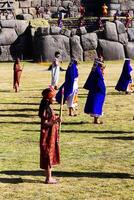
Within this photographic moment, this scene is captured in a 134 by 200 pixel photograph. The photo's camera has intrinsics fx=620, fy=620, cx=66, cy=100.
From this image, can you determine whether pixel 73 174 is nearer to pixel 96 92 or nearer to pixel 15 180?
pixel 15 180

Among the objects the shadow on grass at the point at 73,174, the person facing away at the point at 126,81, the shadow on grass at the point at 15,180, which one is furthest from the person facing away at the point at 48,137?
the person facing away at the point at 126,81

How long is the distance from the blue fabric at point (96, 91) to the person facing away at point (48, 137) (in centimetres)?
580

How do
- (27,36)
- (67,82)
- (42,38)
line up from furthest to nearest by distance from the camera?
1. (27,36)
2. (42,38)
3. (67,82)

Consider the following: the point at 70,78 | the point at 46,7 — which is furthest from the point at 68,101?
the point at 46,7

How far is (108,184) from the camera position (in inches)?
415

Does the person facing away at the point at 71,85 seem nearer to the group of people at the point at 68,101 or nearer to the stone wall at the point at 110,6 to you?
the group of people at the point at 68,101

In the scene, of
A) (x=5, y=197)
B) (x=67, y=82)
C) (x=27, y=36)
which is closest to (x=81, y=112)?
(x=67, y=82)

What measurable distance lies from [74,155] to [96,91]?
13.2 feet

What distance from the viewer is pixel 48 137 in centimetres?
1053

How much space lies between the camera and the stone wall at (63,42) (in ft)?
131

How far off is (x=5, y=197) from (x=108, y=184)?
1.83 m

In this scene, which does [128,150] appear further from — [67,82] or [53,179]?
[67,82]

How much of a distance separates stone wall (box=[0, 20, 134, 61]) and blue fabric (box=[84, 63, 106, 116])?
23.1 metres

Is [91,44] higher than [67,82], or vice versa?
[67,82]
